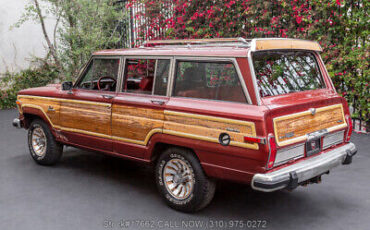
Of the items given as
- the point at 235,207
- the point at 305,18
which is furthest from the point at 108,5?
the point at 235,207

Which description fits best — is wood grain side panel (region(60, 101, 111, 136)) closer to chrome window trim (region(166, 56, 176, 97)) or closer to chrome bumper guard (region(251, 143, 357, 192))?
chrome window trim (region(166, 56, 176, 97))

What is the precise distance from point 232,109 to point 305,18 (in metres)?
4.94

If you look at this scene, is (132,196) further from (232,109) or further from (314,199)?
(314,199)

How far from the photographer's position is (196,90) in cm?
429

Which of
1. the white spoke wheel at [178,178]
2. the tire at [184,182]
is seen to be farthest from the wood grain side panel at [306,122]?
the white spoke wheel at [178,178]

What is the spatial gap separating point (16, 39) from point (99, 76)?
29.7ft

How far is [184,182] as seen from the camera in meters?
4.39

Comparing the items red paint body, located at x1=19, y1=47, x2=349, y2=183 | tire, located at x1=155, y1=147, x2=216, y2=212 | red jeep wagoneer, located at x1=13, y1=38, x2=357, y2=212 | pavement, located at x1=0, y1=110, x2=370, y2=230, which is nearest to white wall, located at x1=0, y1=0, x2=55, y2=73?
pavement, located at x1=0, y1=110, x2=370, y2=230

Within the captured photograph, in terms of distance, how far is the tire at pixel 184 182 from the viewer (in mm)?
4168

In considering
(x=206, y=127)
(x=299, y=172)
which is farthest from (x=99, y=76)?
(x=299, y=172)

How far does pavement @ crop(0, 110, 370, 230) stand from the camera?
4.15 meters

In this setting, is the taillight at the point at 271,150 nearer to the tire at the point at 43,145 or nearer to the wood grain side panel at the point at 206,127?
the wood grain side panel at the point at 206,127

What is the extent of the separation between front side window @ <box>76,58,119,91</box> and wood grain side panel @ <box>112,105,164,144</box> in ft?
1.74

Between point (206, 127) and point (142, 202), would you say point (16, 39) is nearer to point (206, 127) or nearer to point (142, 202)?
point (142, 202)
